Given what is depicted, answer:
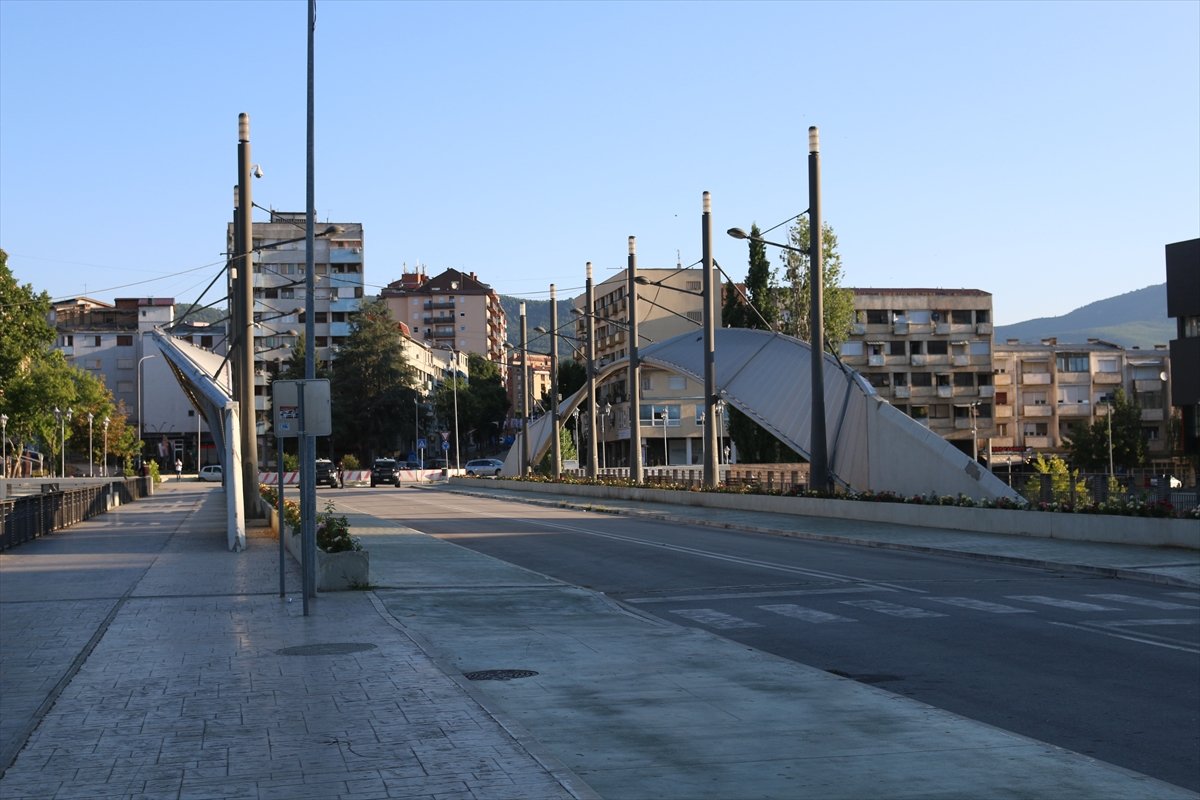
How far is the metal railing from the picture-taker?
1164 inches

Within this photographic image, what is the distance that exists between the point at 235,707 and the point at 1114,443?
101826mm

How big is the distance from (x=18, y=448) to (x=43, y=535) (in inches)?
2987

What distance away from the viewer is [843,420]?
41.6 metres

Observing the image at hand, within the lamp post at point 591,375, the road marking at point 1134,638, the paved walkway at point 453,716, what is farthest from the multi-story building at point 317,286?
the road marking at point 1134,638

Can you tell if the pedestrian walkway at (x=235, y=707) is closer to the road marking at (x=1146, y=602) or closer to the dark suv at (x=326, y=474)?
the road marking at (x=1146, y=602)

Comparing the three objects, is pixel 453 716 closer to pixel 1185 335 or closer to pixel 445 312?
pixel 1185 335

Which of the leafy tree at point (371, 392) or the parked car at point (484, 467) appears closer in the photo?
the parked car at point (484, 467)

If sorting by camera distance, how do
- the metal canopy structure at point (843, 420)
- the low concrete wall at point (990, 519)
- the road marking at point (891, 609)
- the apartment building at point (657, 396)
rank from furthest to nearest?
the apartment building at point (657, 396) < the metal canopy structure at point (843, 420) < the low concrete wall at point (990, 519) < the road marking at point (891, 609)

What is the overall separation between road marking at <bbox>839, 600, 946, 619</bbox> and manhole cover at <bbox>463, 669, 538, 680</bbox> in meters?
5.85

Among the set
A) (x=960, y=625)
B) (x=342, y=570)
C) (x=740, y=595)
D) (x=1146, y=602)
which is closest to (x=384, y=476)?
(x=342, y=570)

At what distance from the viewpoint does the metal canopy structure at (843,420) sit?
3603 centimetres

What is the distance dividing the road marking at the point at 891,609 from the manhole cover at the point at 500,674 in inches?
230

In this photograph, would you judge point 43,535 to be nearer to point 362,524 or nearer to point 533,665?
point 362,524

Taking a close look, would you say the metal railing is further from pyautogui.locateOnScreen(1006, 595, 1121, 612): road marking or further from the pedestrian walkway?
pyautogui.locateOnScreen(1006, 595, 1121, 612): road marking
